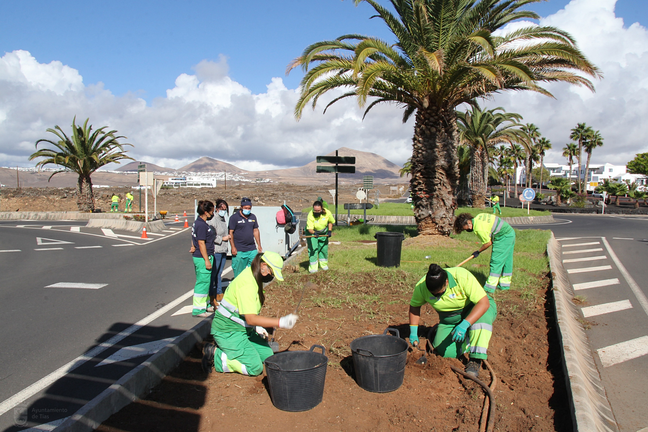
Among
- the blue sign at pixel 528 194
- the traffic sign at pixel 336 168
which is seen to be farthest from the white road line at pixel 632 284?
the blue sign at pixel 528 194

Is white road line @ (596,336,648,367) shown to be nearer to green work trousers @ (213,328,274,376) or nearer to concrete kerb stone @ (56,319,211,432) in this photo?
green work trousers @ (213,328,274,376)

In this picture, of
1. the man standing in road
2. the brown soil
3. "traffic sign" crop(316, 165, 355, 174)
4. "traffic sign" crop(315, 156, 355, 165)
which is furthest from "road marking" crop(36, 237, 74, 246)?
the brown soil

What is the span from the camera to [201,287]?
270 inches

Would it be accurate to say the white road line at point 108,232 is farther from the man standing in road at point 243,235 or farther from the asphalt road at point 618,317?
the asphalt road at point 618,317

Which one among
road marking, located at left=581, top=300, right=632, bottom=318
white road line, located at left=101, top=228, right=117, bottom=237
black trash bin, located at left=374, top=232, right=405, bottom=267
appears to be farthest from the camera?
white road line, located at left=101, top=228, right=117, bottom=237

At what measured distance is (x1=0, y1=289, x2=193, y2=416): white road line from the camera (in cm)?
399

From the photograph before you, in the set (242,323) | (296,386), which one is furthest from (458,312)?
(242,323)

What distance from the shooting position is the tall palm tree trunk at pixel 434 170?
13695mm

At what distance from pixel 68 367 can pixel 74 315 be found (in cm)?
231

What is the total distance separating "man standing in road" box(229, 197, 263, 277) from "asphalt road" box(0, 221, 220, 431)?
127 centimetres

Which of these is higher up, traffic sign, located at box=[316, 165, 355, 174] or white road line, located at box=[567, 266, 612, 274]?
traffic sign, located at box=[316, 165, 355, 174]

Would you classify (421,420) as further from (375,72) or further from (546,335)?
(375,72)

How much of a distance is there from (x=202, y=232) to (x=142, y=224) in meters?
15.0

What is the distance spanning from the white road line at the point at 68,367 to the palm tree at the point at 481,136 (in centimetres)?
2850
